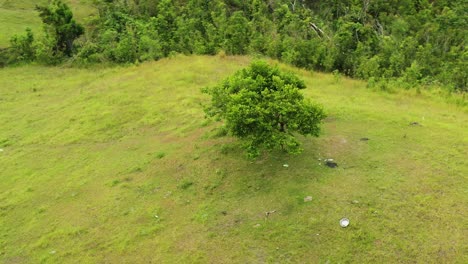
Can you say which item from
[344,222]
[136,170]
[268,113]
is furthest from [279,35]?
[344,222]

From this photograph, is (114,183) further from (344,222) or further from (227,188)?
(344,222)

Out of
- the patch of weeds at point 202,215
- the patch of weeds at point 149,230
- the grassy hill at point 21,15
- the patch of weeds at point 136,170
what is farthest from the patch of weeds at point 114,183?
the grassy hill at point 21,15

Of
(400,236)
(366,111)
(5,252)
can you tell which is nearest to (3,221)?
(5,252)

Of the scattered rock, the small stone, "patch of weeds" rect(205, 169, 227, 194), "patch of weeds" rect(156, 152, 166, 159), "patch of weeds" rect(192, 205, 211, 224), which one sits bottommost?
"patch of weeds" rect(156, 152, 166, 159)

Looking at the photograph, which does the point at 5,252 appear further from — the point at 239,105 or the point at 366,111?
the point at 366,111

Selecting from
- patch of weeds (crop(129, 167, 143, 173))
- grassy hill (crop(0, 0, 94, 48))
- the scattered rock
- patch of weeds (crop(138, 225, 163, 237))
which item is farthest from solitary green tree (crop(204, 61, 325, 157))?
grassy hill (crop(0, 0, 94, 48))

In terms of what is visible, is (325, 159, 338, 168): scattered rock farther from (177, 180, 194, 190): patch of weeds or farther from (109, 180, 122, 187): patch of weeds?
(109, 180, 122, 187): patch of weeds
